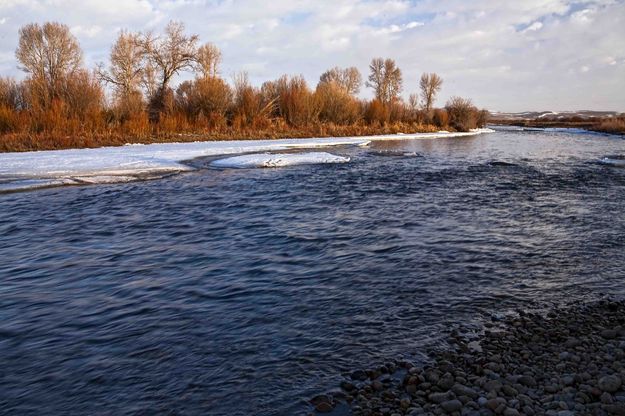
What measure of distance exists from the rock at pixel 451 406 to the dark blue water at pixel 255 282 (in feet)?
2.80

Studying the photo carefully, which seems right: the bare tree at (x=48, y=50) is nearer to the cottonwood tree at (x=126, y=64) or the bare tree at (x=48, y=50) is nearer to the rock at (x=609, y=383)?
the cottonwood tree at (x=126, y=64)

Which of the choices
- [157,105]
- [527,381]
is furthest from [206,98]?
[527,381]

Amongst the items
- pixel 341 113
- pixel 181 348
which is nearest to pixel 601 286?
pixel 181 348

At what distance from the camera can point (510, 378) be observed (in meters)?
3.70

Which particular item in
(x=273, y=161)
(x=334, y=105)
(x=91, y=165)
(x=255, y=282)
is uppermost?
(x=334, y=105)

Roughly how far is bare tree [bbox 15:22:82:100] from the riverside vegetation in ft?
0.25

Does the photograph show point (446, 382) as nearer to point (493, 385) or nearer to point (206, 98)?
point (493, 385)

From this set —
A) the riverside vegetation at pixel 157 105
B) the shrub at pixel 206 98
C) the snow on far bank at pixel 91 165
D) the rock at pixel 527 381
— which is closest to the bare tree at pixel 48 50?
the riverside vegetation at pixel 157 105

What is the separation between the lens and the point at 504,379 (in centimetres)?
371

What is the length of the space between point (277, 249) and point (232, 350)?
3363 millimetres

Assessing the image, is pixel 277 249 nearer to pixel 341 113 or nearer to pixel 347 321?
pixel 347 321

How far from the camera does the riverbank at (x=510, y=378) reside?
132 inches

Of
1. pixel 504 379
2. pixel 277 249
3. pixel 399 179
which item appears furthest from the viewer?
pixel 399 179

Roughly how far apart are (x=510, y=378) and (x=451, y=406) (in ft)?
2.19
